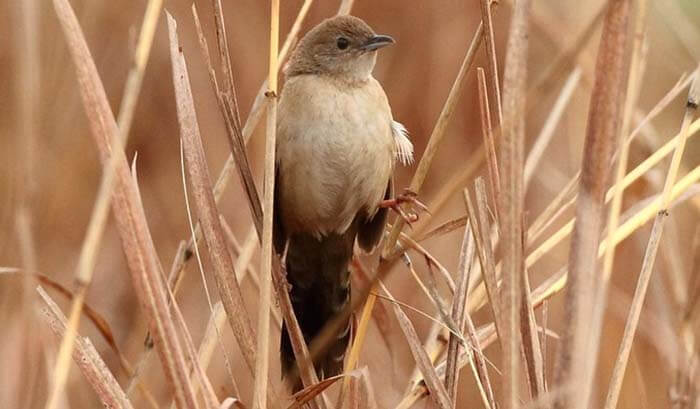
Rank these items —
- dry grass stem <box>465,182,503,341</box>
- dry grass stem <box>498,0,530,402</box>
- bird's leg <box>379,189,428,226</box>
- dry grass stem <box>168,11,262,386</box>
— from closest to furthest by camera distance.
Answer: dry grass stem <box>498,0,530,402</box>
dry grass stem <box>465,182,503,341</box>
dry grass stem <box>168,11,262,386</box>
bird's leg <box>379,189,428,226</box>

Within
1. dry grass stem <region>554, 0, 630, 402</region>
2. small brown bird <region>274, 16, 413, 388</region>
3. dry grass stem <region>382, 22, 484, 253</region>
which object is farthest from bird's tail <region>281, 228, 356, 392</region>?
dry grass stem <region>554, 0, 630, 402</region>

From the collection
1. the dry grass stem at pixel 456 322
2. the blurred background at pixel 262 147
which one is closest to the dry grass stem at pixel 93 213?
the dry grass stem at pixel 456 322

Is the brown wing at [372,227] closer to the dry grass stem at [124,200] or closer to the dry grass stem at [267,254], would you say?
the dry grass stem at [267,254]

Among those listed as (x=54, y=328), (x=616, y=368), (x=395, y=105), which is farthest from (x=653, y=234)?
(x=395, y=105)

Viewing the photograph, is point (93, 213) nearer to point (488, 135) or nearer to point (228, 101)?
point (228, 101)

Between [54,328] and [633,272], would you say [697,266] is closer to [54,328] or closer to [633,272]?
[54,328]

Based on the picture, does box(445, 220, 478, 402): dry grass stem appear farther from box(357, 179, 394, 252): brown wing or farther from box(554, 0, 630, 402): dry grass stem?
box(357, 179, 394, 252): brown wing
